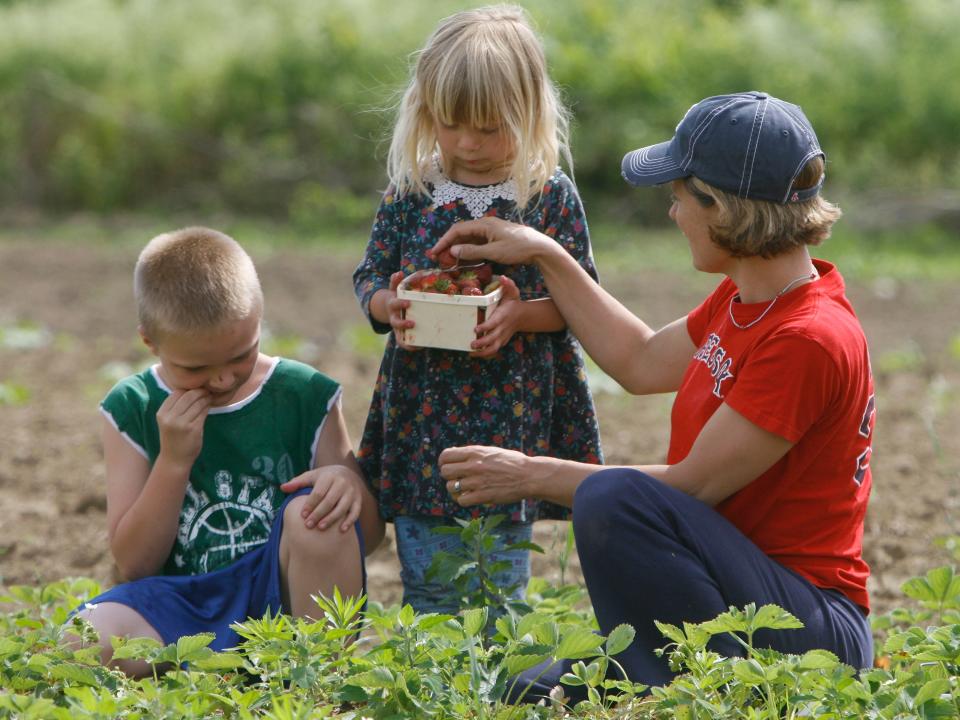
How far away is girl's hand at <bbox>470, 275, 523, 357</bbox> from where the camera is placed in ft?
9.24

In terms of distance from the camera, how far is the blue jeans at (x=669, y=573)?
8.30 ft

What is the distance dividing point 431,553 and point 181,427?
0.71 metres

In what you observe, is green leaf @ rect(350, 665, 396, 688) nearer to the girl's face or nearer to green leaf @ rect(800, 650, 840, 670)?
green leaf @ rect(800, 650, 840, 670)

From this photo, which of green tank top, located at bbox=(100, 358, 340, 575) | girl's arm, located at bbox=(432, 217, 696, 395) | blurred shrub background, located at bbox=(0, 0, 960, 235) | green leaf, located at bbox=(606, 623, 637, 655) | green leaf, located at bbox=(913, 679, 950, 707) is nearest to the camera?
green leaf, located at bbox=(913, 679, 950, 707)

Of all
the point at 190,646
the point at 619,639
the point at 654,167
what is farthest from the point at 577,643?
the point at 654,167

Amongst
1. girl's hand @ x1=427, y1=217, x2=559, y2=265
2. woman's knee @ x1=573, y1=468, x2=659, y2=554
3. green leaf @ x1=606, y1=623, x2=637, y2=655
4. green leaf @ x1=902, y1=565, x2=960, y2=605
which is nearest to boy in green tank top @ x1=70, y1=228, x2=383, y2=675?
girl's hand @ x1=427, y1=217, x2=559, y2=265

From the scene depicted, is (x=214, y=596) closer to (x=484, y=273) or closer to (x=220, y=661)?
(x=220, y=661)

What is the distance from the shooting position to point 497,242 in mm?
2867

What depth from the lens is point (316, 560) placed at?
2.83m

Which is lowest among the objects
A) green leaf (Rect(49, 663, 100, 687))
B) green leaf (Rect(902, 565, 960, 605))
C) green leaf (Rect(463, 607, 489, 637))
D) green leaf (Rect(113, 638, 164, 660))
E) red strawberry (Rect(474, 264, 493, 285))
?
green leaf (Rect(49, 663, 100, 687))

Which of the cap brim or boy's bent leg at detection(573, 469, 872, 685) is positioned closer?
boy's bent leg at detection(573, 469, 872, 685)

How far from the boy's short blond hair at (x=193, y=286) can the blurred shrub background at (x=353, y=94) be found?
27.8 feet

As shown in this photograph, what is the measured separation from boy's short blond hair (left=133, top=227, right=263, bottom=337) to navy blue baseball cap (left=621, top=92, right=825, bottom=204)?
98 cm

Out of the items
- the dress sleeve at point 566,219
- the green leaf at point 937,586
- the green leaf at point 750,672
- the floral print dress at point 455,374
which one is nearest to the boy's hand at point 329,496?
the floral print dress at point 455,374
